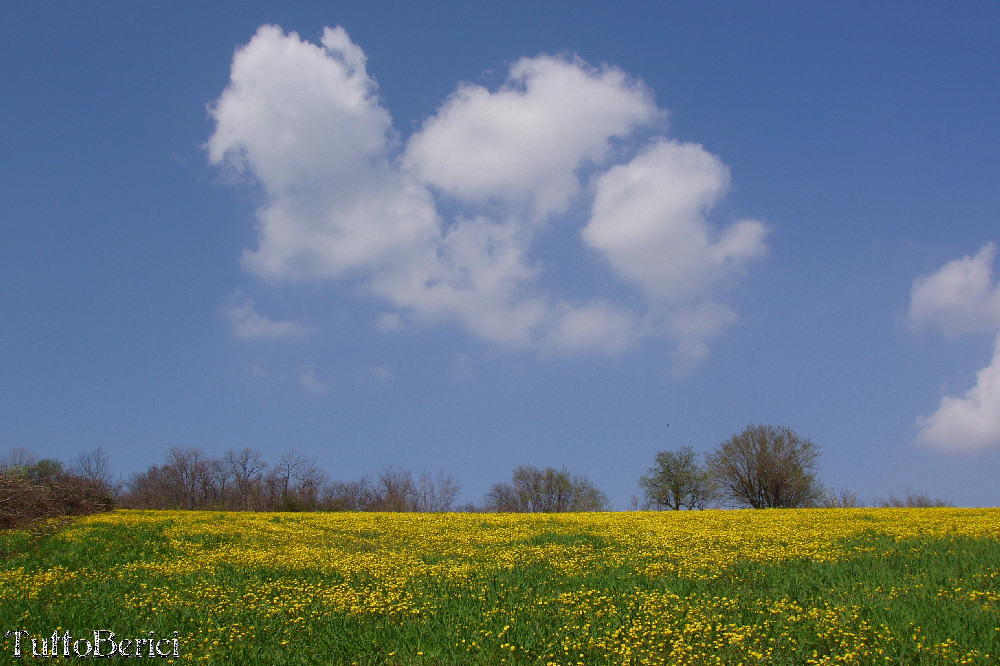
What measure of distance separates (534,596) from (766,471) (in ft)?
198

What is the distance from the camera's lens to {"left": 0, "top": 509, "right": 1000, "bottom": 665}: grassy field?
899 cm

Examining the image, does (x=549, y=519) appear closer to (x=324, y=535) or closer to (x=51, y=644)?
(x=324, y=535)

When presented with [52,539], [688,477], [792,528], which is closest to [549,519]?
[792,528]

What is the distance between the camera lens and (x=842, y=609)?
10.2 m

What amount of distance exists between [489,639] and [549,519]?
21031 millimetres

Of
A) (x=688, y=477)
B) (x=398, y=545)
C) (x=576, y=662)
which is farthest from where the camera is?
(x=688, y=477)

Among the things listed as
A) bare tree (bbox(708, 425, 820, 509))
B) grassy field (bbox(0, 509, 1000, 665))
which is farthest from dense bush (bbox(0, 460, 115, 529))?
bare tree (bbox(708, 425, 820, 509))

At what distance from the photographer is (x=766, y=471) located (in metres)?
64.1

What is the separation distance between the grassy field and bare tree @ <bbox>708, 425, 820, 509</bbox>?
44.8m

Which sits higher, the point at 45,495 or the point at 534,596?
the point at 45,495

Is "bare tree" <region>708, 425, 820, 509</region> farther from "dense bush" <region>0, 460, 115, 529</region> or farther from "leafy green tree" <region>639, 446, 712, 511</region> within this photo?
"dense bush" <region>0, 460, 115, 529</region>

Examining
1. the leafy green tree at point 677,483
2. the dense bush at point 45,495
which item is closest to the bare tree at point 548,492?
the leafy green tree at point 677,483

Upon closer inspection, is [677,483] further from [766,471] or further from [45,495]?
[45,495]

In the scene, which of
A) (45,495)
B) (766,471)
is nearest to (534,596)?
(45,495)
